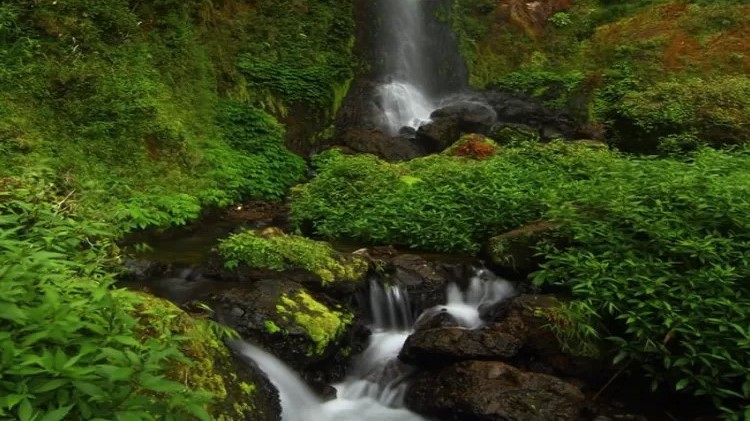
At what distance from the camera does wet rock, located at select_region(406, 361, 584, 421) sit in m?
5.14

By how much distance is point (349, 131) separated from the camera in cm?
1466

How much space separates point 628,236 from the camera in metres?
6.04

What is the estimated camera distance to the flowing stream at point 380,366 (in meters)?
5.43

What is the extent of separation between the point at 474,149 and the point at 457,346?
7.59m

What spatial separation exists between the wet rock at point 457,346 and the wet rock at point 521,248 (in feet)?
4.44

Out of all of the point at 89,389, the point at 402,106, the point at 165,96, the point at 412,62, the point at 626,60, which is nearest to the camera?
the point at 89,389

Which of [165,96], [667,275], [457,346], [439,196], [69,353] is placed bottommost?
[457,346]

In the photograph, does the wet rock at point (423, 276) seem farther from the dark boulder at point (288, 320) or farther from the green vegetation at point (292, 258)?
the dark boulder at point (288, 320)

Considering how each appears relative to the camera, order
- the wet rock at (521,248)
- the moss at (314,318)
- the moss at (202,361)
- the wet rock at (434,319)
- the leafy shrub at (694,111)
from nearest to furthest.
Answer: the moss at (202,361), the moss at (314,318), the wet rock at (434,319), the wet rock at (521,248), the leafy shrub at (694,111)

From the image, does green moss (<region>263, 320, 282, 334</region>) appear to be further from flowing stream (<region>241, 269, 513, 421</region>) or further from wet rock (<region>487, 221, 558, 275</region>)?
wet rock (<region>487, 221, 558, 275</region>)

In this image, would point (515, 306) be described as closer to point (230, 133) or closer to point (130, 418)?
point (130, 418)

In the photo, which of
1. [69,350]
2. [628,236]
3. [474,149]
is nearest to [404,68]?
[474,149]

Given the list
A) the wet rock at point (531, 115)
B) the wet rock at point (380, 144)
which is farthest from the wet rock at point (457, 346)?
the wet rock at point (531, 115)

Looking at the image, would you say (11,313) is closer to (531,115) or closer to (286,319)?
(286,319)
